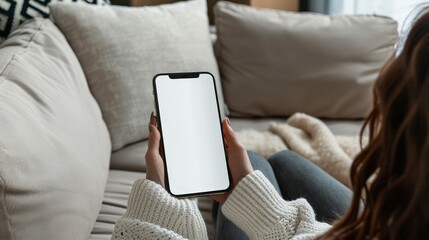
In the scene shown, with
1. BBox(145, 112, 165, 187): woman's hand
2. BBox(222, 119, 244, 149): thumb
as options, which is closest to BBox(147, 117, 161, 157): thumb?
BBox(145, 112, 165, 187): woman's hand

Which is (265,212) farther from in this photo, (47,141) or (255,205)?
(47,141)

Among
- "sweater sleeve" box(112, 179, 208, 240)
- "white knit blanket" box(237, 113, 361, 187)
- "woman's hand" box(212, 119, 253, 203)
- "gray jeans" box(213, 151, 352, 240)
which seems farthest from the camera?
"white knit blanket" box(237, 113, 361, 187)

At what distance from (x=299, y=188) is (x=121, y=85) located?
53 centimetres

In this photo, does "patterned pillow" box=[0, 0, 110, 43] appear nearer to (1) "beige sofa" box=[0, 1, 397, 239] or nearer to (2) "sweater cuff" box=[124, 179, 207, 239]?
(1) "beige sofa" box=[0, 1, 397, 239]

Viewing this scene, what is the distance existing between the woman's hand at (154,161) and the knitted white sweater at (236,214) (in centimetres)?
4

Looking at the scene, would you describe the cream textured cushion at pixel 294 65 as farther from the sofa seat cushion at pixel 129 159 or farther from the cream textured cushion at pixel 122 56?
the sofa seat cushion at pixel 129 159

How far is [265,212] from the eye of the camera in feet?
2.76

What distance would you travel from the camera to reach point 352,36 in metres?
1.79

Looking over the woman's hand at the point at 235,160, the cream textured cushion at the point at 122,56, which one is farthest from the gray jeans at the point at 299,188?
the cream textured cushion at the point at 122,56

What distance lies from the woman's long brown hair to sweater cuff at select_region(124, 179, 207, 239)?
248 mm

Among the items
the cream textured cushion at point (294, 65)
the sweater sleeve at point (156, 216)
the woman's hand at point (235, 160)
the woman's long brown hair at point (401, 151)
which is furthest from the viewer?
the cream textured cushion at point (294, 65)

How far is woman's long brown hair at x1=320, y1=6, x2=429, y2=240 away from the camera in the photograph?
1.87 ft

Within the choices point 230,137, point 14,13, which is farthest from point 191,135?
point 14,13

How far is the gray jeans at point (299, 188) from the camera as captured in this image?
105cm
